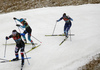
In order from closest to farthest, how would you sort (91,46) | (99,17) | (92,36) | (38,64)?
(38,64) → (91,46) → (92,36) → (99,17)

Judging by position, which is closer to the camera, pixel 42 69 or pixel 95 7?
pixel 42 69

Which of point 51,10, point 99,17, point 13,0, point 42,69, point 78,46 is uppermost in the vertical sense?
point 13,0

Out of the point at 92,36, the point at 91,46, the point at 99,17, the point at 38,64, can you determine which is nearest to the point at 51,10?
the point at 99,17

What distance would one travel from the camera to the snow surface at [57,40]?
7.31 metres

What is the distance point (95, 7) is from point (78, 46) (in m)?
10.5

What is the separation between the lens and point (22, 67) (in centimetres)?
702

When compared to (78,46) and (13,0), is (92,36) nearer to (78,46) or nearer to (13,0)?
(78,46)

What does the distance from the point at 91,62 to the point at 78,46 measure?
1.88 meters

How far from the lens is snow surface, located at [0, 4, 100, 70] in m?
7.31

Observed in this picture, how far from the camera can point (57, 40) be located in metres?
9.88

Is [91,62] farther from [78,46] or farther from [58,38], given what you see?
[58,38]

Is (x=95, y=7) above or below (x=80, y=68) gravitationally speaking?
above

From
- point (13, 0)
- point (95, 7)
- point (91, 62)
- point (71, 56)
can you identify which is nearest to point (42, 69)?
point (71, 56)

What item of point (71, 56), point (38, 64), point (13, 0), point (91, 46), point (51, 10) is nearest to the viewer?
point (38, 64)
